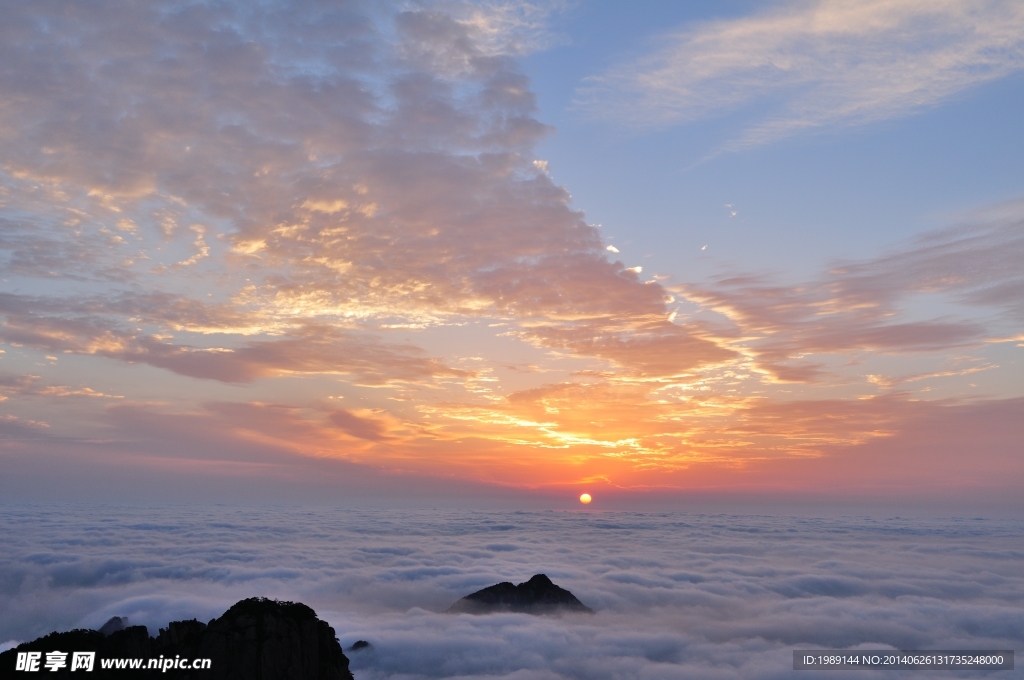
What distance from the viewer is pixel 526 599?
254 ft

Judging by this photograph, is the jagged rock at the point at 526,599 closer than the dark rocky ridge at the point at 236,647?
No

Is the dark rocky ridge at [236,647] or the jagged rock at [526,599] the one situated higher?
the dark rocky ridge at [236,647]

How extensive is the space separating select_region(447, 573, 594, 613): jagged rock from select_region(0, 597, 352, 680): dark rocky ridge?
54.3 m

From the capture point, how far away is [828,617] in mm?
96500

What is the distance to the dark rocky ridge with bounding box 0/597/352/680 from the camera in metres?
24.2

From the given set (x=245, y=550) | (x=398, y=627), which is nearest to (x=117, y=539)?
(x=245, y=550)

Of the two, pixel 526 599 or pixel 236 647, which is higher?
pixel 236 647

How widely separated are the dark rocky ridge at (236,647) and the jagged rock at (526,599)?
54342mm

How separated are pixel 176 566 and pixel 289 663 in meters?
112

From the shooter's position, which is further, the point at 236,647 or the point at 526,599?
the point at 526,599

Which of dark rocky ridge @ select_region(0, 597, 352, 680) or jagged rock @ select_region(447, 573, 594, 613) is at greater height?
dark rocky ridge @ select_region(0, 597, 352, 680)

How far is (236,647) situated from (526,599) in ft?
192

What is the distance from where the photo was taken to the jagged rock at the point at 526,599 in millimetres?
77438

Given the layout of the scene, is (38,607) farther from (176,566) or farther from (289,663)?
(289,663)
